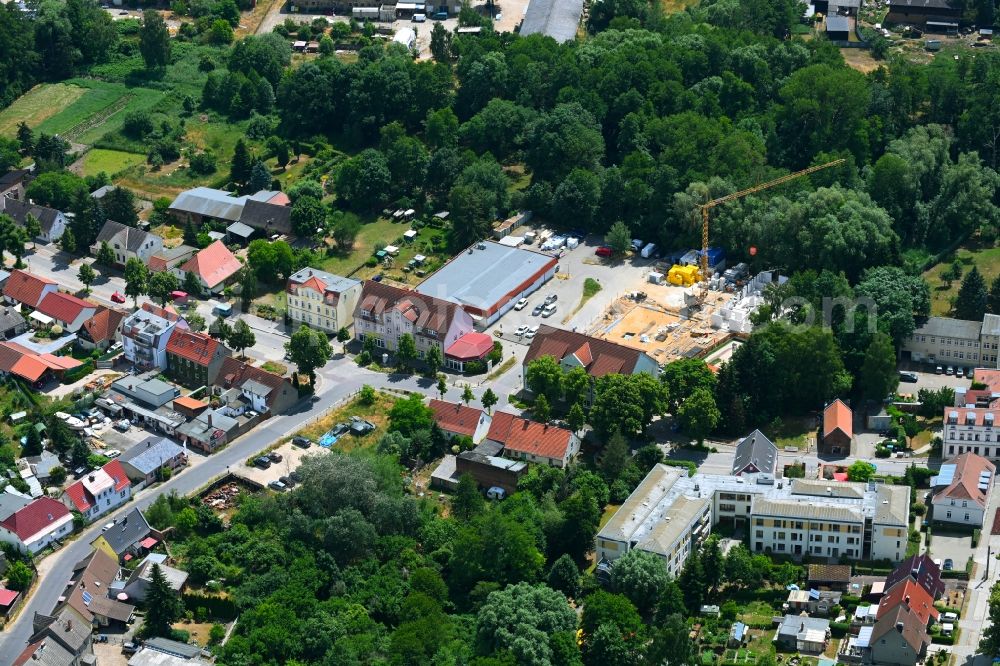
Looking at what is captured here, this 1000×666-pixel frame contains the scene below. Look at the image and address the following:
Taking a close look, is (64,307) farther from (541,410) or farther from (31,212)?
(541,410)

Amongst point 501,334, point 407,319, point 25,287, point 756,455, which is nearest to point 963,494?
point 756,455

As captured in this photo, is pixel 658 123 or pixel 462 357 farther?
pixel 658 123

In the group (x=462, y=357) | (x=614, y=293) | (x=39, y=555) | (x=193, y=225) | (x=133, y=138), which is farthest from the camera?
(x=133, y=138)

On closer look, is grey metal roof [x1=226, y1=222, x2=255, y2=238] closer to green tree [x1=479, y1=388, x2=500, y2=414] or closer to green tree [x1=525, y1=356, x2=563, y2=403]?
green tree [x1=479, y1=388, x2=500, y2=414]

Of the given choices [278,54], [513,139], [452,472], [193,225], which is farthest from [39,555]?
[278,54]

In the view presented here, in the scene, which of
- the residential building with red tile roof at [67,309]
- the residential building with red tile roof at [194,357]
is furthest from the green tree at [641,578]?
the residential building with red tile roof at [67,309]

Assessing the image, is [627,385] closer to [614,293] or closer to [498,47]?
[614,293]

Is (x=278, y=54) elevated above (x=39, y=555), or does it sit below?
above
